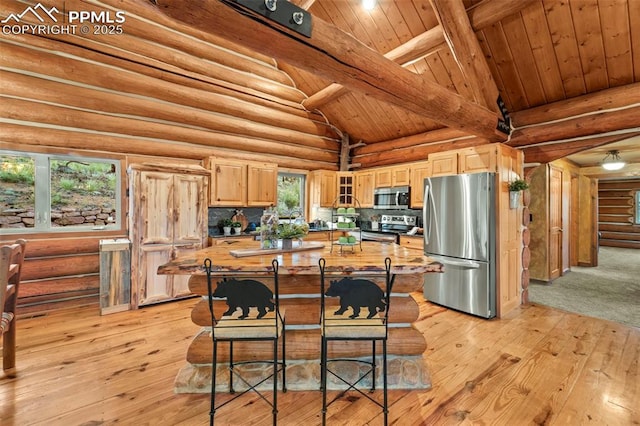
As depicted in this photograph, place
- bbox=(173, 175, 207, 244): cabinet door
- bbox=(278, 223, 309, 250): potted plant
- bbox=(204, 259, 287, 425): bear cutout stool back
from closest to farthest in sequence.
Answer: bbox=(204, 259, 287, 425): bear cutout stool back
bbox=(278, 223, 309, 250): potted plant
bbox=(173, 175, 207, 244): cabinet door

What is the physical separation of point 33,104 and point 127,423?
13.6 ft

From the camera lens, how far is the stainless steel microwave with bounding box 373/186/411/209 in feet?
17.9

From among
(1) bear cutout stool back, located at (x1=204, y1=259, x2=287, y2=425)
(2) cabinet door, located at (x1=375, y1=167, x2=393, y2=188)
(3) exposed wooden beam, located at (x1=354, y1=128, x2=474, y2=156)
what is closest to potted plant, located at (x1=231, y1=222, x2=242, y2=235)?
(2) cabinet door, located at (x1=375, y1=167, x2=393, y2=188)

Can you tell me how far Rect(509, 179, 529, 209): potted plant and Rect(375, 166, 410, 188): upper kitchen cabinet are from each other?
1.83m

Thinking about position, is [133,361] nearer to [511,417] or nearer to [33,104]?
[511,417]

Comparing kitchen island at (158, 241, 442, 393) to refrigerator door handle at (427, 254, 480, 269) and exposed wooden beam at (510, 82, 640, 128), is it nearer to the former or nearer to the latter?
refrigerator door handle at (427, 254, 480, 269)

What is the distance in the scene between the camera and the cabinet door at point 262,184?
5.32 meters

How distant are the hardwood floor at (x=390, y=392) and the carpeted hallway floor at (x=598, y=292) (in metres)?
0.61

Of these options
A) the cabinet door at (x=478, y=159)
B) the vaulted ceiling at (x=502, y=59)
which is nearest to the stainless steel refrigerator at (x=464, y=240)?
the cabinet door at (x=478, y=159)

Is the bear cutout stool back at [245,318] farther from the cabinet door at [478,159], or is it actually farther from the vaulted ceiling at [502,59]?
the cabinet door at [478,159]

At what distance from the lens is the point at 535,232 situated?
5547 millimetres

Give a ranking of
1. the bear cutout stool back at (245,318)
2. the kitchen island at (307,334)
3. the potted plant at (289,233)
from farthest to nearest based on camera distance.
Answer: the potted plant at (289,233) → the kitchen island at (307,334) → the bear cutout stool back at (245,318)

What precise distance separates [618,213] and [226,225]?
13.7 m

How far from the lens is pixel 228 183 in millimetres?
5062
